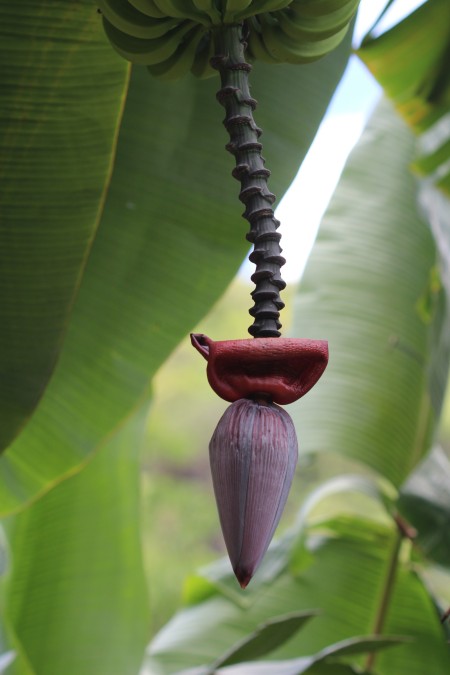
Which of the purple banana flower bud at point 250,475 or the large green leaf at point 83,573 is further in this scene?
the large green leaf at point 83,573

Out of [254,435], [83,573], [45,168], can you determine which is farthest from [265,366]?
[83,573]

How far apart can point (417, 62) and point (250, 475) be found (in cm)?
56

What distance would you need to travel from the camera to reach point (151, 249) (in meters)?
0.71

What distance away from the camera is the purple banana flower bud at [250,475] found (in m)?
0.29

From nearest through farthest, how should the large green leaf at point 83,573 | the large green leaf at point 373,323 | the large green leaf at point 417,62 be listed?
the large green leaf at point 417,62 → the large green leaf at point 83,573 → the large green leaf at point 373,323

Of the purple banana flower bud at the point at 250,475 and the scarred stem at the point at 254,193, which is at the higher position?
the scarred stem at the point at 254,193

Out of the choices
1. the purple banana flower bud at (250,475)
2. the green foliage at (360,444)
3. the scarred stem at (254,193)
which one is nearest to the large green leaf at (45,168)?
the scarred stem at (254,193)


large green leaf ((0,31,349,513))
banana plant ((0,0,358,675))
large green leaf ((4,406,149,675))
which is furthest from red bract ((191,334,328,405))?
large green leaf ((4,406,149,675))

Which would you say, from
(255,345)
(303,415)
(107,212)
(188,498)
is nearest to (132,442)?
(303,415)

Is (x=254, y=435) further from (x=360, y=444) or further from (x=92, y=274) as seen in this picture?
(x=360, y=444)

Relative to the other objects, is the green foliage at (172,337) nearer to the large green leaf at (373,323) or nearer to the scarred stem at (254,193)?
the large green leaf at (373,323)

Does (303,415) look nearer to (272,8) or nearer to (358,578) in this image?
(358,578)

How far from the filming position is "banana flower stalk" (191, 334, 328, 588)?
29 cm

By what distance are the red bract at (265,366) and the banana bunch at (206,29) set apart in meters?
0.15
